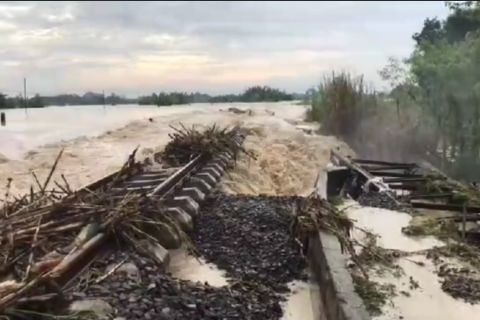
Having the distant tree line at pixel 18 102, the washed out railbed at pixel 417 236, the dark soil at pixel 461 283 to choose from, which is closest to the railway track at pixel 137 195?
the washed out railbed at pixel 417 236

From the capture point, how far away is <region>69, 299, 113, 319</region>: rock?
4336mm

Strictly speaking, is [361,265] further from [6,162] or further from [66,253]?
[6,162]

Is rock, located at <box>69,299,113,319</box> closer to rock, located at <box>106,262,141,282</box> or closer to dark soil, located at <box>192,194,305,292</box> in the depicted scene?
rock, located at <box>106,262,141,282</box>

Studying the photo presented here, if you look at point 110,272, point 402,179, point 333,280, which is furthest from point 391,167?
point 110,272

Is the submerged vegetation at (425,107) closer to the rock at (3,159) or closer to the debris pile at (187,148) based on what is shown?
the debris pile at (187,148)

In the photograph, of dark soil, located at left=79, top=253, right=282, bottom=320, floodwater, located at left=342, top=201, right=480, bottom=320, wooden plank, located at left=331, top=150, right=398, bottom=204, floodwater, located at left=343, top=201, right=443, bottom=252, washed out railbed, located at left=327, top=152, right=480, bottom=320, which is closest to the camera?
dark soil, located at left=79, top=253, right=282, bottom=320

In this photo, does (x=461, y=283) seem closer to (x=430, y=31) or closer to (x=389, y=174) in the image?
(x=389, y=174)

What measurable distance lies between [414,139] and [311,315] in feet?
51.4

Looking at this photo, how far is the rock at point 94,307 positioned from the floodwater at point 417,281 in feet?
8.17

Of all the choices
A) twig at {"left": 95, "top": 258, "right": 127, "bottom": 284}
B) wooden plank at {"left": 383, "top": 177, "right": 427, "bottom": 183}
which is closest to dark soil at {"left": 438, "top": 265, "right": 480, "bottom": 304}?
twig at {"left": 95, "top": 258, "right": 127, "bottom": 284}

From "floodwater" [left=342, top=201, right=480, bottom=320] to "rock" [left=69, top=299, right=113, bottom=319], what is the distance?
8.17ft

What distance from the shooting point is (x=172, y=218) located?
7.21 m

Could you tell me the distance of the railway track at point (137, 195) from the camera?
14.5 ft

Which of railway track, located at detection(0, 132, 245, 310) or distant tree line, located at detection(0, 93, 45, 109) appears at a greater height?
distant tree line, located at detection(0, 93, 45, 109)
